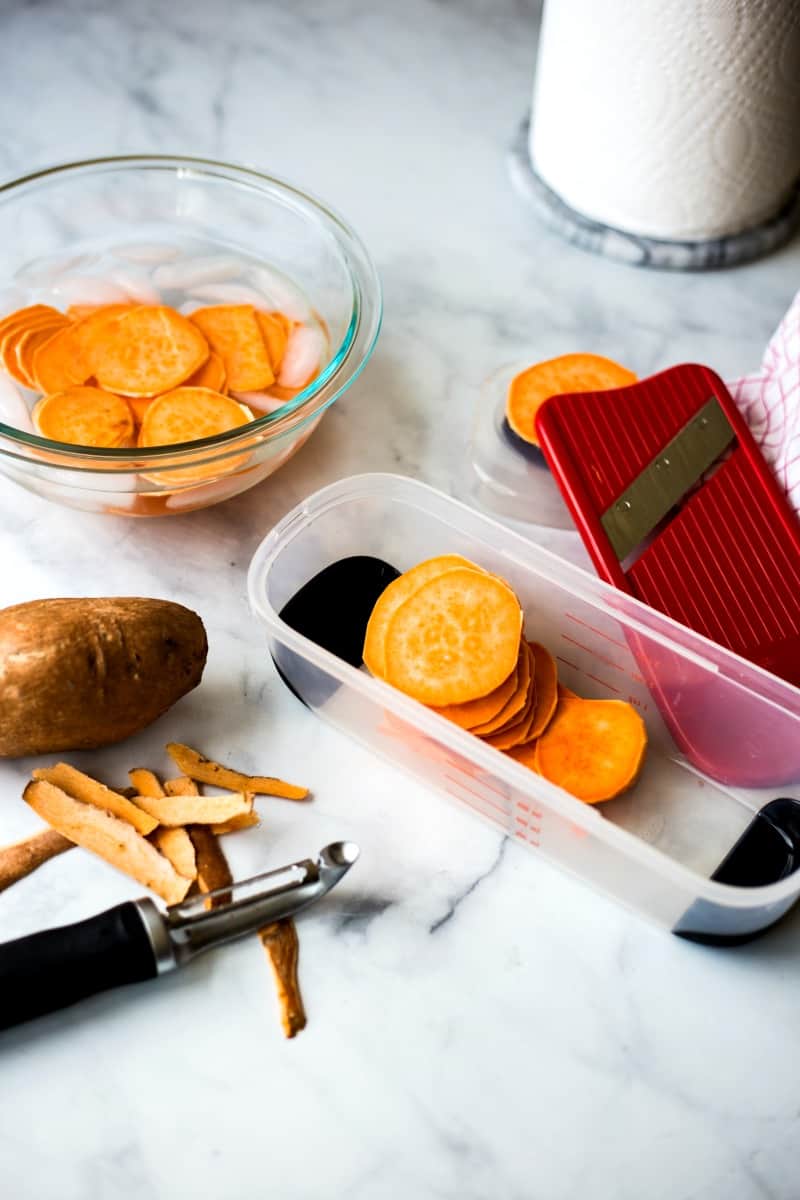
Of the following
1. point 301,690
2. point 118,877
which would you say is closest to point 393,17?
point 301,690

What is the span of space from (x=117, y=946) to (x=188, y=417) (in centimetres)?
43

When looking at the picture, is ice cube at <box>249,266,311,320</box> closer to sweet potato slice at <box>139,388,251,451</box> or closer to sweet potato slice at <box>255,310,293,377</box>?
sweet potato slice at <box>255,310,293,377</box>

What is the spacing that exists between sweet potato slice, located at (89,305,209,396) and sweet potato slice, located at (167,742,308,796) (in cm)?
31

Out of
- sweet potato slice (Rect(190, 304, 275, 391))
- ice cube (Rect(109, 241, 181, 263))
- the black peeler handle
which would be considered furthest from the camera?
ice cube (Rect(109, 241, 181, 263))

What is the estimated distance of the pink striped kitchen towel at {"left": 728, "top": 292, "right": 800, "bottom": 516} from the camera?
960 mm

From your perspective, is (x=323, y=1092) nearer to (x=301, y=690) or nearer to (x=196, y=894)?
(x=196, y=894)

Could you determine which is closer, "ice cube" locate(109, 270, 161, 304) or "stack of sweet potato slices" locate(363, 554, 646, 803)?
"stack of sweet potato slices" locate(363, 554, 646, 803)

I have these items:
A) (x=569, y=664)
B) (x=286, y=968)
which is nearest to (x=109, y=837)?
(x=286, y=968)

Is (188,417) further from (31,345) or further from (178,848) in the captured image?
(178,848)

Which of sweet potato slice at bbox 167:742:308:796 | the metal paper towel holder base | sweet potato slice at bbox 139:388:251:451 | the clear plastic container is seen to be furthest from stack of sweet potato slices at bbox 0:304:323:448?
the metal paper towel holder base

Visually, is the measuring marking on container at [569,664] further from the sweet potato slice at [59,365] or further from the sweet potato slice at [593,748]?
the sweet potato slice at [59,365]

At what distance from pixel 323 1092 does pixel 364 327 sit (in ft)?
1.88

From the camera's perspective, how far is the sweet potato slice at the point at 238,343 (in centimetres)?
99

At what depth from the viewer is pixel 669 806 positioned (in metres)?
0.83
